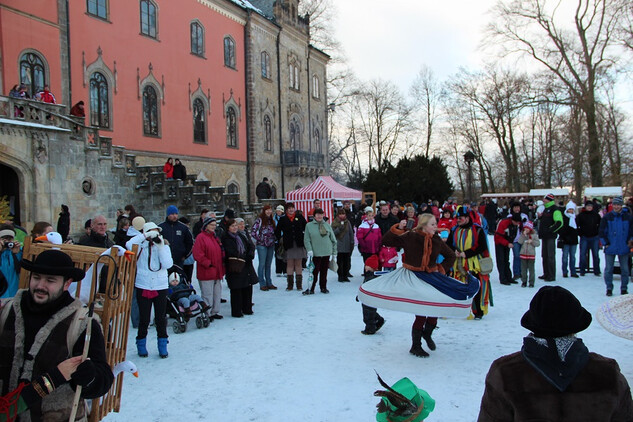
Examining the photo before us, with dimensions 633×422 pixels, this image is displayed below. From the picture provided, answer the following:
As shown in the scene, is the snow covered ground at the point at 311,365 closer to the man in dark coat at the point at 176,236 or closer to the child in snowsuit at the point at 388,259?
the child in snowsuit at the point at 388,259

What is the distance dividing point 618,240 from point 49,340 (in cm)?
1024

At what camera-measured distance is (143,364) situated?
20.1 ft

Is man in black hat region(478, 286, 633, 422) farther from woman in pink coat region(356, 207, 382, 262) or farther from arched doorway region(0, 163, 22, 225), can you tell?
arched doorway region(0, 163, 22, 225)

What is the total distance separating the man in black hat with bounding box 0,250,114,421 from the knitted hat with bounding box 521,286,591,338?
2295 millimetres

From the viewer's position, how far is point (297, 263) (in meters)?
11.2

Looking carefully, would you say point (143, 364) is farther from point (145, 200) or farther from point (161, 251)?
point (145, 200)

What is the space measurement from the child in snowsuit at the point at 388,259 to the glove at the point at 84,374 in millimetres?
5686

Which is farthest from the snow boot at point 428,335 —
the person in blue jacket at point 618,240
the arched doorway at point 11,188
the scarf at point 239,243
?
the arched doorway at point 11,188

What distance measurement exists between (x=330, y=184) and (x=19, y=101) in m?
12.5

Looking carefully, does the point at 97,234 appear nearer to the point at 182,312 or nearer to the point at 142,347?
the point at 182,312

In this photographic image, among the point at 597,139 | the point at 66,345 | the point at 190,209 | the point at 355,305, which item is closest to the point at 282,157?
the point at 190,209

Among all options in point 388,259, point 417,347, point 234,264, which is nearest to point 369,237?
point 388,259

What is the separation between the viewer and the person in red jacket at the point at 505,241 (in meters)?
11.1

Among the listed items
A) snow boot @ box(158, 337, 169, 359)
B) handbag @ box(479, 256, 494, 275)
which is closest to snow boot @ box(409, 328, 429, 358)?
handbag @ box(479, 256, 494, 275)
